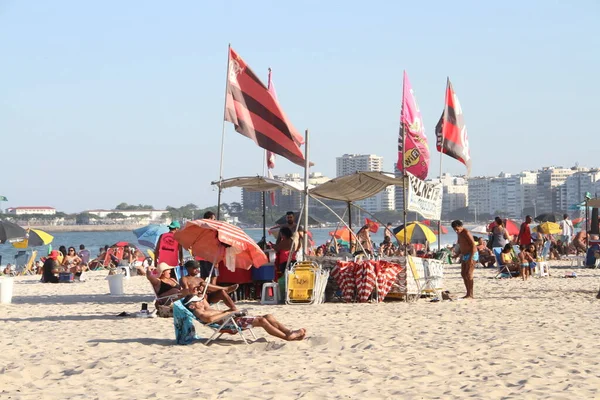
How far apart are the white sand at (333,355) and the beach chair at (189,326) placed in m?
0.11

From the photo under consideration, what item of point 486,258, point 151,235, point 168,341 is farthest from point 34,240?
point 168,341

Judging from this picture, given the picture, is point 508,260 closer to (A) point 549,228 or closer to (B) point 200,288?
(B) point 200,288

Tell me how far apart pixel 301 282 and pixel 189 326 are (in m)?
3.97

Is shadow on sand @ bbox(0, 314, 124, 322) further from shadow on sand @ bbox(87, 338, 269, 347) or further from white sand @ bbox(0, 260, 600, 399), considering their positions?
shadow on sand @ bbox(87, 338, 269, 347)

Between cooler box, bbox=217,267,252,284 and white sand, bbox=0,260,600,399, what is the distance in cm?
89

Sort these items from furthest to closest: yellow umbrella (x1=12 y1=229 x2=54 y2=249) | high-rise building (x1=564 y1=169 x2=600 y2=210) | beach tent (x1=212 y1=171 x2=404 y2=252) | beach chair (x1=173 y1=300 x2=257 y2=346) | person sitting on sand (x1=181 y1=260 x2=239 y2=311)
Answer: high-rise building (x1=564 y1=169 x2=600 y2=210)
yellow umbrella (x1=12 y1=229 x2=54 y2=249)
beach tent (x1=212 y1=171 x2=404 y2=252)
person sitting on sand (x1=181 y1=260 x2=239 y2=311)
beach chair (x1=173 y1=300 x2=257 y2=346)

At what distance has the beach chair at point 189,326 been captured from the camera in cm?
851

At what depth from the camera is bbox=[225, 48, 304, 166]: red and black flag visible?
1359cm

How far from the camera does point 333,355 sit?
25.8 feet

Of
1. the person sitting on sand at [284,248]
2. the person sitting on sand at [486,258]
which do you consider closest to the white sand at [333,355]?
the person sitting on sand at [284,248]

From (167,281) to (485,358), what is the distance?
4.69m

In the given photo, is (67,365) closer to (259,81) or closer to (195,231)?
(195,231)

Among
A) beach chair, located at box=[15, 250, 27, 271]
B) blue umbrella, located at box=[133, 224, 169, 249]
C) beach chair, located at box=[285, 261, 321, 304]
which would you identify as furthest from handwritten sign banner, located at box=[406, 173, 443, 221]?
beach chair, located at box=[15, 250, 27, 271]

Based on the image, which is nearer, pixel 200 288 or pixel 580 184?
pixel 200 288
